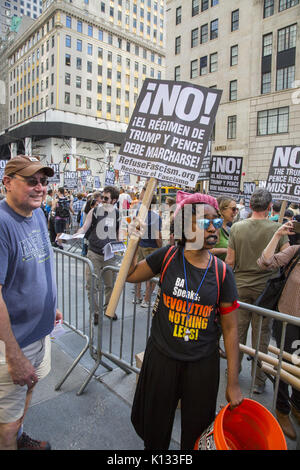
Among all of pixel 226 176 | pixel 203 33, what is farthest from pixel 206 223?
pixel 203 33

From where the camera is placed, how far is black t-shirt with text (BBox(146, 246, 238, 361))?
193cm

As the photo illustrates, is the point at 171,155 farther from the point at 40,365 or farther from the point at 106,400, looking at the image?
the point at 106,400

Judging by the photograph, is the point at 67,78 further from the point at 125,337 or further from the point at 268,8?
the point at 125,337

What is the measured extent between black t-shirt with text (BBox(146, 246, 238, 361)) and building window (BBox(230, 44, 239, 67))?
3355 centimetres

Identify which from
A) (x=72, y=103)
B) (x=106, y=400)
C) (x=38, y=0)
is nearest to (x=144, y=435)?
(x=106, y=400)

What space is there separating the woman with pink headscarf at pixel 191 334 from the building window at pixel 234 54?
110 feet

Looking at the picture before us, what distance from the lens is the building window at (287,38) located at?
26.0m

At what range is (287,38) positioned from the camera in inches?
1039

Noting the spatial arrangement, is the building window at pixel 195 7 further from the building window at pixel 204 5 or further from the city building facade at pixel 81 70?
the city building facade at pixel 81 70

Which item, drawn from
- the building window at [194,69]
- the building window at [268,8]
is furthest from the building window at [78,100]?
the building window at [268,8]

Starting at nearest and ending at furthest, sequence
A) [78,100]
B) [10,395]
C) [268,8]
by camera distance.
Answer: [10,395]
[268,8]
[78,100]

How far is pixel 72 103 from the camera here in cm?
6412

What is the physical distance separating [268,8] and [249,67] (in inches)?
185
